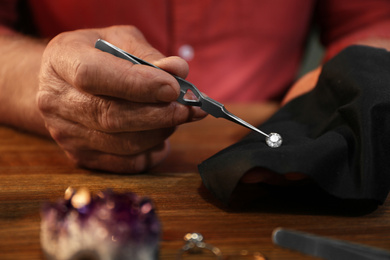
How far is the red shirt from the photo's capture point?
102cm

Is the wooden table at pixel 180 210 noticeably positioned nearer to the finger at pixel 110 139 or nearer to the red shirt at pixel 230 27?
the finger at pixel 110 139

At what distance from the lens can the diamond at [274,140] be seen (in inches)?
20.7

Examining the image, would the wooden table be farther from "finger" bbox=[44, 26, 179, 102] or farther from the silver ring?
"finger" bbox=[44, 26, 179, 102]

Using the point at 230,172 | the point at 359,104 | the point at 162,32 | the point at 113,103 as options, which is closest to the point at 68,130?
the point at 113,103

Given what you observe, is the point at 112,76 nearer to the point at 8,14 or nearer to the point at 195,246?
the point at 195,246

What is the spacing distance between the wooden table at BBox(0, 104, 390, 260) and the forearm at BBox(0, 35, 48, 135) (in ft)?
0.23

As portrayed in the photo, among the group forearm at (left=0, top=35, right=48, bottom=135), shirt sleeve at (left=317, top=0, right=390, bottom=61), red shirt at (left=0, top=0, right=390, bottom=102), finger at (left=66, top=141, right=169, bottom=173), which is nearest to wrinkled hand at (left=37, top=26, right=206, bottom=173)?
finger at (left=66, top=141, right=169, bottom=173)

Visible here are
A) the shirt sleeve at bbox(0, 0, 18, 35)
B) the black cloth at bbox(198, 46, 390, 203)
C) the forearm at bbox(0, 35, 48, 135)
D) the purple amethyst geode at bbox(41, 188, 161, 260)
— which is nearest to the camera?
the purple amethyst geode at bbox(41, 188, 161, 260)

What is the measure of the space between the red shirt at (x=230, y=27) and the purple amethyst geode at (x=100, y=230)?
748 millimetres

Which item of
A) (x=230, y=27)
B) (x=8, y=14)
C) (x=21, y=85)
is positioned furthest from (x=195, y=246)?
(x=8, y=14)

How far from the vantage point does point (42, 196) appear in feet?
1.67

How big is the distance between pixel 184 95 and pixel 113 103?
0.09 m

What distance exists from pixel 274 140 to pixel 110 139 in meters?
0.22

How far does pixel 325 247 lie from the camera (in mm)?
380
